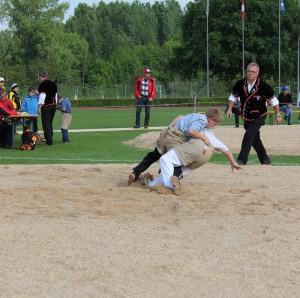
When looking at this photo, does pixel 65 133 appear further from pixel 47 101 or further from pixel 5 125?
pixel 5 125

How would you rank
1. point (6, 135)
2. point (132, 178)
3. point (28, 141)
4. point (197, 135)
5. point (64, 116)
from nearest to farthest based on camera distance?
1. point (197, 135)
2. point (132, 178)
3. point (28, 141)
4. point (6, 135)
5. point (64, 116)

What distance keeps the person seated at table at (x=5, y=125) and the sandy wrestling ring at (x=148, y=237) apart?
21.3 ft

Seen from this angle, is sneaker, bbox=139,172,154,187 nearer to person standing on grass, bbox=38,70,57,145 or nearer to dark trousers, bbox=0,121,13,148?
dark trousers, bbox=0,121,13,148

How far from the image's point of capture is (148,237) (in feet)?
24.6

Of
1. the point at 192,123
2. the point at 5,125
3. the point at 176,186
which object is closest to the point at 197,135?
the point at 192,123

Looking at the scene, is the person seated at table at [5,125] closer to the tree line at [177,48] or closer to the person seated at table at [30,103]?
the person seated at table at [30,103]

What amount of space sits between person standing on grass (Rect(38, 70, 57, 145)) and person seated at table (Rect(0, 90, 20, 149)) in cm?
83

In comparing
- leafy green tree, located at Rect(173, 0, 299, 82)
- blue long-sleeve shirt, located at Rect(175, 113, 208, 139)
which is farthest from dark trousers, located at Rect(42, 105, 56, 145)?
leafy green tree, located at Rect(173, 0, 299, 82)

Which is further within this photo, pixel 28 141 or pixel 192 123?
pixel 28 141

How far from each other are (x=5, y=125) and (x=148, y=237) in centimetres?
1161

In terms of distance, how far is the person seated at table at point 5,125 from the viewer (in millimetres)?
18328

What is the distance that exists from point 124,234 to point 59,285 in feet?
6.26

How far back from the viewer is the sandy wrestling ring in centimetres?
584

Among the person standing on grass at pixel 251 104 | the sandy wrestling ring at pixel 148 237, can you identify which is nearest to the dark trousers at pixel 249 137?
the person standing on grass at pixel 251 104
